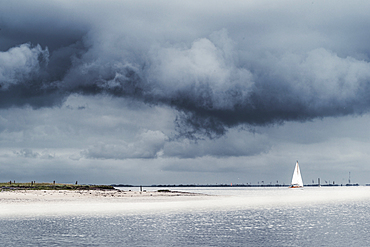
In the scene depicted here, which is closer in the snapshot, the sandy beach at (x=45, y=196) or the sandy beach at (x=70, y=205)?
the sandy beach at (x=70, y=205)

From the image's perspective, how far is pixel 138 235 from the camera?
37406mm

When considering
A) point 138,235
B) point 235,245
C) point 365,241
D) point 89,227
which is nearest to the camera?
point 235,245

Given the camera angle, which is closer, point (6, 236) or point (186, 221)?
point (6, 236)

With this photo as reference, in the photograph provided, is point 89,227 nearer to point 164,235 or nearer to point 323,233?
point 164,235

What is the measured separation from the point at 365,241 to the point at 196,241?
14720mm

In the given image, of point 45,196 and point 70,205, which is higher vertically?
point 45,196

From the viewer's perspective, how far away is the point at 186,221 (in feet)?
163

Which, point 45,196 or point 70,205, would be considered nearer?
point 70,205

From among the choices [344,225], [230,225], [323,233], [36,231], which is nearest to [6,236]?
[36,231]

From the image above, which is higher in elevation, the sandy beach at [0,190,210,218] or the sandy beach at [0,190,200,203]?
the sandy beach at [0,190,200,203]

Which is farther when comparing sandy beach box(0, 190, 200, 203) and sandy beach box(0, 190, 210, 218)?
sandy beach box(0, 190, 200, 203)

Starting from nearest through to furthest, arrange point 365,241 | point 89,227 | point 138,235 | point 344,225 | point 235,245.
Answer: point 235,245
point 365,241
point 138,235
point 89,227
point 344,225

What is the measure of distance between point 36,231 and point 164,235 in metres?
13.0

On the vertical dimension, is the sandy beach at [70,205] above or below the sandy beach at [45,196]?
below
